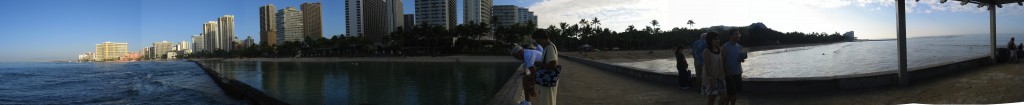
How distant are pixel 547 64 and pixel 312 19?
3.59 meters

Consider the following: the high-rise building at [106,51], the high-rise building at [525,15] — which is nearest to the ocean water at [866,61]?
the high-rise building at [525,15]

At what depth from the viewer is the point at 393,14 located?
5762 millimetres

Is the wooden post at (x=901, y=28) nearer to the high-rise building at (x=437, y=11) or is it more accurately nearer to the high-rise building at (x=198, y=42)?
the high-rise building at (x=437, y=11)

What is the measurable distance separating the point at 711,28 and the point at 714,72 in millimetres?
242

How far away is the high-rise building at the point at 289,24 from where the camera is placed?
19.7 feet

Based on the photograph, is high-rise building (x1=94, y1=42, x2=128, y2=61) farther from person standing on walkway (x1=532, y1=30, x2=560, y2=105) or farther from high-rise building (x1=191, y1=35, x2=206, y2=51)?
person standing on walkway (x1=532, y1=30, x2=560, y2=105)

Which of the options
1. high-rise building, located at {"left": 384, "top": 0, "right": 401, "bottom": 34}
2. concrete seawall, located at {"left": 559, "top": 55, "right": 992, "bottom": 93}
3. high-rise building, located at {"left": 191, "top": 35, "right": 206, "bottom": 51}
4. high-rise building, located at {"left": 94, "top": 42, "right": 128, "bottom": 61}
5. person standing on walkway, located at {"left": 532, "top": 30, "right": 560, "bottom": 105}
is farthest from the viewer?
high-rise building, located at {"left": 94, "top": 42, "right": 128, "bottom": 61}

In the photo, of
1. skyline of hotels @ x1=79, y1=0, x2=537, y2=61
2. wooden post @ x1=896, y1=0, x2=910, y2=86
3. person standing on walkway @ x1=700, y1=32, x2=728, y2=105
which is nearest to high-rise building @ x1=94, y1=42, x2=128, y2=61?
skyline of hotels @ x1=79, y1=0, x2=537, y2=61

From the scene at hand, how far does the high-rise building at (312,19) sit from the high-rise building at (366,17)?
274 mm

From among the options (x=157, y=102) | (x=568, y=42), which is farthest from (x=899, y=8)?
(x=568, y=42)

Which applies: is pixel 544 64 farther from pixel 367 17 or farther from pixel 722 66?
pixel 367 17

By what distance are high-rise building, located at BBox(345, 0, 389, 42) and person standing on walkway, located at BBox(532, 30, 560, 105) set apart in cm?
297

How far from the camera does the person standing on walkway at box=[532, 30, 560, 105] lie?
2998 millimetres

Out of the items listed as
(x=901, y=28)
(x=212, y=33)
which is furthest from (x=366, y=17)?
(x=901, y=28)
